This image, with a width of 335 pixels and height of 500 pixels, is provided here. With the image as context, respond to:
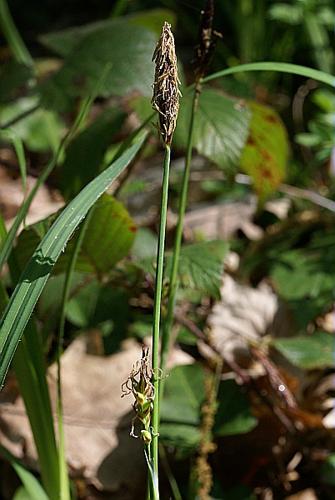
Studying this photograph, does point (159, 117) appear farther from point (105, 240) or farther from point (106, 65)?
point (106, 65)

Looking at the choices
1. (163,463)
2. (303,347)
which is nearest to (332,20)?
(303,347)

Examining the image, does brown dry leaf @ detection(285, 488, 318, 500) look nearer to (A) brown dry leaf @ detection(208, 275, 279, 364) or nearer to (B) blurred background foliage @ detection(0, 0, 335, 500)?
(B) blurred background foliage @ detection(0, 0, 335, 500)

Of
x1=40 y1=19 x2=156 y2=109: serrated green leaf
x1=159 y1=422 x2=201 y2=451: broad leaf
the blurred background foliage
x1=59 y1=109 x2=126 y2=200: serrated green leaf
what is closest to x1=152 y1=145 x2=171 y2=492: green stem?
the blurred background foliage

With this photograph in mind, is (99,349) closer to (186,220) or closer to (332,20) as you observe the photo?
(186,220)

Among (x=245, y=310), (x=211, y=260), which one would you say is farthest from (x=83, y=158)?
(x=245, y=310)

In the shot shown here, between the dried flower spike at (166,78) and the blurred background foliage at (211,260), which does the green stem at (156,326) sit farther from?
the blurred background foliage at (211,260)
